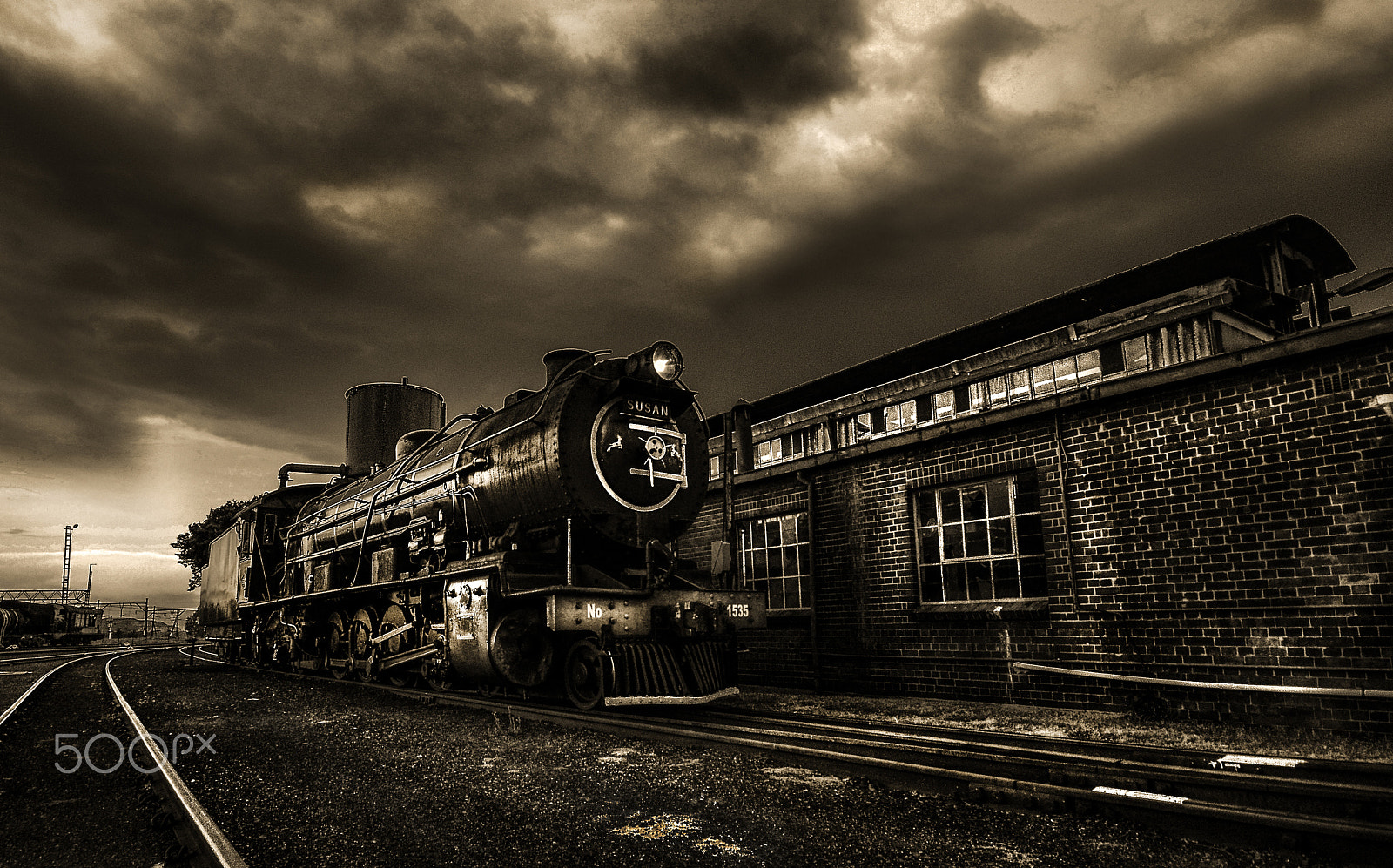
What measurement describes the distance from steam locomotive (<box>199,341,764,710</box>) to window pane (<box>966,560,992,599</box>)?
230 cm

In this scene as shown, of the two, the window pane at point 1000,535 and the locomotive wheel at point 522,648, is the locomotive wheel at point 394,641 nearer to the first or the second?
the locomotive wheel at point 522,648

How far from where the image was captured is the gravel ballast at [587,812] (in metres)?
2.79

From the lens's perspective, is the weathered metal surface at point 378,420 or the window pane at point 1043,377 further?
the weathered metal surface at point 378,420

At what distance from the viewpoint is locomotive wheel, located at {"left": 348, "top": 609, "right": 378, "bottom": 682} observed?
9320 mm

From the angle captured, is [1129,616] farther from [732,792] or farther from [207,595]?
[207,595]

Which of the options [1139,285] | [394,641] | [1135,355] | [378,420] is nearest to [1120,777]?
[394,641]

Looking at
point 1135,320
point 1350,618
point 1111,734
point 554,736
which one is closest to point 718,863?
point 554,736

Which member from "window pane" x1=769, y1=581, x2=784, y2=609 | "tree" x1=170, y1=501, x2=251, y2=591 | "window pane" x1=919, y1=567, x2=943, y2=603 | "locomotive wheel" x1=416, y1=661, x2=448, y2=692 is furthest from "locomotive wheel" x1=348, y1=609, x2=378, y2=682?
"tree" x1=170, y1=501, x2=251, y2=591

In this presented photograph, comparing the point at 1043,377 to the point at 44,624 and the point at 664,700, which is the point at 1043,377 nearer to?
the point at 664,700

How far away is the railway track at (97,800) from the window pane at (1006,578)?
6.76 meters

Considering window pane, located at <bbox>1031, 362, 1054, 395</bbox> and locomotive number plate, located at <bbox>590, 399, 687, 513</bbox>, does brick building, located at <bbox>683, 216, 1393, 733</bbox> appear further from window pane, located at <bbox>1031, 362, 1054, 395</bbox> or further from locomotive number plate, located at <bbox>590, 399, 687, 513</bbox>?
locomotive number plate, located at <bbox>590, 399, 687, 513</bbox>

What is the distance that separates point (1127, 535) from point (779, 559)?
4.42 m

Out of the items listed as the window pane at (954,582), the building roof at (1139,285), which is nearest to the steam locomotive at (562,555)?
the window pane at (954,582)

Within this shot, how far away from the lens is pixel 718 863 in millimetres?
2695
